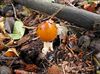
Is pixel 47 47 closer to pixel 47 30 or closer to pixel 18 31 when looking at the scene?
pixel 47 30

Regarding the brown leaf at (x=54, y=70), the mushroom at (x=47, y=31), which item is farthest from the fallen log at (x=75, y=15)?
the brown leaf at (x=54, y=70)

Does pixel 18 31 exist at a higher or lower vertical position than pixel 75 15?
lower

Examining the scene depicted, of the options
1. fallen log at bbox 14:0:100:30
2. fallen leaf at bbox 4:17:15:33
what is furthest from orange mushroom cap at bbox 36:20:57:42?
fallen leaf at bbox 4:17:15:33

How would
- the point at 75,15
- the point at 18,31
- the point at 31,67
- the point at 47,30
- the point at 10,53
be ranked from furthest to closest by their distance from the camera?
the point at 18,31 < the point at 75,15 < the point at 10,53 < the point at 31,67 < the point at 47,30

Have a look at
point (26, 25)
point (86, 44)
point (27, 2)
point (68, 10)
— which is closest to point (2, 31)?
point (26, 25)

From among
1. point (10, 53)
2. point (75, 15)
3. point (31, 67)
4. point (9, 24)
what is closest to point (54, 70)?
point (31, 67)

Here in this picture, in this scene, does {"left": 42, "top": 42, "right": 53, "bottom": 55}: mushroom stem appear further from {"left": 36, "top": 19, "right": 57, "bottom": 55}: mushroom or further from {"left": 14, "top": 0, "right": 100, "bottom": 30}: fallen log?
{"left": 14, "top": 0, "right": 100, "bottom": 30}: fallen log

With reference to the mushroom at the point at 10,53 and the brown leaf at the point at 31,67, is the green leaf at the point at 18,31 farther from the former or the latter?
the brown leaf at the point at 31,67

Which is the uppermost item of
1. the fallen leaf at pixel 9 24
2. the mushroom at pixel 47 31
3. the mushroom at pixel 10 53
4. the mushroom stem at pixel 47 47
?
the mushroom at pixel 47 31
